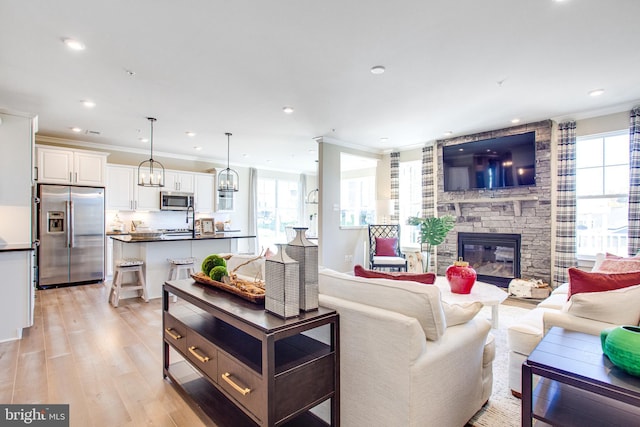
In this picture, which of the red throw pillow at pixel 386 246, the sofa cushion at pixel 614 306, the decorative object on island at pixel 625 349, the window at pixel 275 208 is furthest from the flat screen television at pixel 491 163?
the window at pixel 275 208

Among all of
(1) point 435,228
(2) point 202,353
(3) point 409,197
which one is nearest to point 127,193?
(2) point 202,353

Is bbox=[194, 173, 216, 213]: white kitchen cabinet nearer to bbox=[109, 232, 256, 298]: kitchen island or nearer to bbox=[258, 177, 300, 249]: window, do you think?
bbox=[258, 177, 300, 249]: window

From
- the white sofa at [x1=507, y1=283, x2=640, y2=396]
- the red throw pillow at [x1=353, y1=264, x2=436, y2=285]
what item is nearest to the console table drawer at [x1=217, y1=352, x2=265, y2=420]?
the red throw pillow at [x1=353, y1=264, x2=436, y2=285]

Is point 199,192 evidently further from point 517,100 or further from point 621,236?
Answer: point 621,236

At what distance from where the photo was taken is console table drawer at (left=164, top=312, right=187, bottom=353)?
2170 mm

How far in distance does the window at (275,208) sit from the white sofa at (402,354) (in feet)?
24.1

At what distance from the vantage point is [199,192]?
7574mm

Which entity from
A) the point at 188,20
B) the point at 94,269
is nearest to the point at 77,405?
the point at 188,20

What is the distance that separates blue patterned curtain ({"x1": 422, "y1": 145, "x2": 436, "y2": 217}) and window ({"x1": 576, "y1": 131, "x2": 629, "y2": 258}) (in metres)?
Result: 2.23

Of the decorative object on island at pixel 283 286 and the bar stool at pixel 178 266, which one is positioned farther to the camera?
the bar stool at pixel 178 266

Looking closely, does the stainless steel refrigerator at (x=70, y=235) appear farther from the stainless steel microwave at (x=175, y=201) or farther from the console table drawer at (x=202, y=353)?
the console table drawer at (x=202, y=353)

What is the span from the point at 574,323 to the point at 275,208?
26.4ft

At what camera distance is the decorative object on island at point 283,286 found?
1.54 metres

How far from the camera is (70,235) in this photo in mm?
5570
